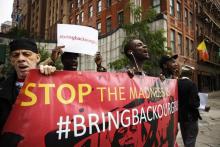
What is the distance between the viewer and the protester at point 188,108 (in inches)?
164

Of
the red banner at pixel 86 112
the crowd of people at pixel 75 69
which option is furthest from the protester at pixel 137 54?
the red banner at pixel 86 112

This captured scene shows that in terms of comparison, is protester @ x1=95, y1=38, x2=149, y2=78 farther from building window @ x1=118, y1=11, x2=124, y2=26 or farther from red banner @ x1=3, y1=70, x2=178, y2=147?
building window @ x1=118, y1=11, x2=124, y2=26

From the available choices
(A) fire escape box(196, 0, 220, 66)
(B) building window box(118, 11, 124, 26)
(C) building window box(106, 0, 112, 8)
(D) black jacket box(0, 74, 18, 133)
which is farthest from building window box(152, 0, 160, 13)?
→ (D) black jacket box(0, 74, 18, 133)

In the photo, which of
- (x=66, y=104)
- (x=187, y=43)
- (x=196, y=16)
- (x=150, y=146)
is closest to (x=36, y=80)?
(x=66, y=104)

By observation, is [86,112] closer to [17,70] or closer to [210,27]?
[17,70]

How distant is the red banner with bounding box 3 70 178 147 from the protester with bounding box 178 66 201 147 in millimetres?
1138

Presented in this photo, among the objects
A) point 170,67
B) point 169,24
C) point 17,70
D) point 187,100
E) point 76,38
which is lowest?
point 187,100

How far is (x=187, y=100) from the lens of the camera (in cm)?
420

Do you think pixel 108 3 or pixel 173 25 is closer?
pixel 173 25

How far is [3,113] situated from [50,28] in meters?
47.3

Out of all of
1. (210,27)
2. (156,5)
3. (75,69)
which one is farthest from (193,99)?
(210,27)

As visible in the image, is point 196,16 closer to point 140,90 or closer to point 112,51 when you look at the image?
point 112,51

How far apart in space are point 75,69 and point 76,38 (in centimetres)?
86

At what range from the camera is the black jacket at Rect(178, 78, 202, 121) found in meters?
4.14
